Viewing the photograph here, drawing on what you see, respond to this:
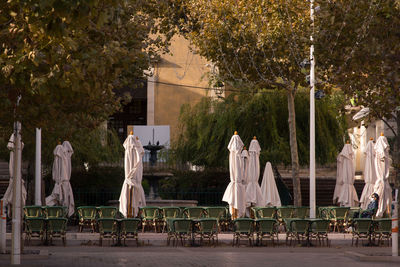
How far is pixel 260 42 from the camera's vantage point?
86.8 ft

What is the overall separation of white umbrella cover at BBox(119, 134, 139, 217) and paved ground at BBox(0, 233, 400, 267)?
1.34m

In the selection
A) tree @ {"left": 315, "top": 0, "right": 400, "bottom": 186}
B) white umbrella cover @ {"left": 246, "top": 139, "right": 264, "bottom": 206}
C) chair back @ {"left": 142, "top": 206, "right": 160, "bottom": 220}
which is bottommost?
chair back @ {"left": 142, "top": 206, "right": 160, "bottom": 220}

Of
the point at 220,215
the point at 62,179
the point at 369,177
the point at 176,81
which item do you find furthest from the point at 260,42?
the point at 176,81

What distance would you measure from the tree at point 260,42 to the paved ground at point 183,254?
6059mm

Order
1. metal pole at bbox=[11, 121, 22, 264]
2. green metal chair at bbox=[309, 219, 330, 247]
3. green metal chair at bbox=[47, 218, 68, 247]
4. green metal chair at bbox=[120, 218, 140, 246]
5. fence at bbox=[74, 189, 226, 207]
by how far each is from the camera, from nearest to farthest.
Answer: metal pole at bbox=[11, 121, 22, 264] → green metal chair at bbox=[47, 218, 68, 247] → green metal chair at bbox=[120, 218, 140, 246] → green metal chair at bbox=[309, 219, 330, 247] → fence at bbox=[74, 189, 226, 207]

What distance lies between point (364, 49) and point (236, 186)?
8351 millimetres

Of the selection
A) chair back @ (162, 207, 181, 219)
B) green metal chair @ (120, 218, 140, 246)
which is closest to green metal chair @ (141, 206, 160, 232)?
chair back @ (162, 207, 181, 219)

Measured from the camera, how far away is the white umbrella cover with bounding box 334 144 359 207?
2569cm

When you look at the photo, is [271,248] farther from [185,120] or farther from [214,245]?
[185,120]

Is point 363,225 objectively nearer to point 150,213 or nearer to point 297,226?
point 297,226

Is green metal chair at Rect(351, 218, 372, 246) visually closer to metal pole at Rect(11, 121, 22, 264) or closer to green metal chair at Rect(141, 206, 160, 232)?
green metal chair at Rect(141, 206, 160, 232)

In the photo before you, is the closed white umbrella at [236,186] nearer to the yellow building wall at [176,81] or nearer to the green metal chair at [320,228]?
the green metal chair at [320,228]

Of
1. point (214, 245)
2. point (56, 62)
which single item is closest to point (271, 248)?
point (214, 245)

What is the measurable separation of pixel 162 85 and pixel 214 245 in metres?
29.0
